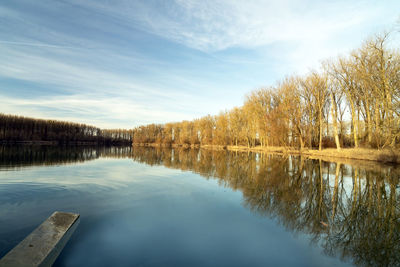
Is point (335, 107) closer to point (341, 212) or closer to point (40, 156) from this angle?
point (341, 212)

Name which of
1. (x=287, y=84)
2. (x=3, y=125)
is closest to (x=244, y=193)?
(x=287, y=84)

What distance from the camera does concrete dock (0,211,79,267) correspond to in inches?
114

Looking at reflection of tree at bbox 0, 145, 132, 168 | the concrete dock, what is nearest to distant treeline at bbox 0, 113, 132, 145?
reflection of tree at bbox 0, 145, 132, 168

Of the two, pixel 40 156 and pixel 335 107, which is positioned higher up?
pixel 335 107

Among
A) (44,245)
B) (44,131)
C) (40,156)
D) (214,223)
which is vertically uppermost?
(44,131)

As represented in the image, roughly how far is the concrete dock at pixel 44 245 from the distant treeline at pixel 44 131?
73978 millimetres

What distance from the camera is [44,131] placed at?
6969 centimetres

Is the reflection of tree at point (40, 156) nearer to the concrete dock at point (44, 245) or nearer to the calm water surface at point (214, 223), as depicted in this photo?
the calm water surface at point (214, 223)

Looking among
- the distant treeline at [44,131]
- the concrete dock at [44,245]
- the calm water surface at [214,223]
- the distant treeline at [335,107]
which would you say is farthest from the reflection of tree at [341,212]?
the distant treeline at [44,131]

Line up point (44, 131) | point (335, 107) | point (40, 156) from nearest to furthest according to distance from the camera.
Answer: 1. point (40, 156)
2. point (335, 107)
3. point (44, 131)

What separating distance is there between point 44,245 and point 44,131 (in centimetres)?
8375

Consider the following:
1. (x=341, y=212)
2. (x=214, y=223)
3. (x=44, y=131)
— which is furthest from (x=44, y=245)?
(x=44, y=131)

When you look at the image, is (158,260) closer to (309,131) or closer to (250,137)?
(309,131)

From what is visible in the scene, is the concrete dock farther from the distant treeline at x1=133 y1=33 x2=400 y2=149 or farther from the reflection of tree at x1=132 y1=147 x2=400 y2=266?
the distant treeline at x1=133 y1=33 x2=400 y2=149
